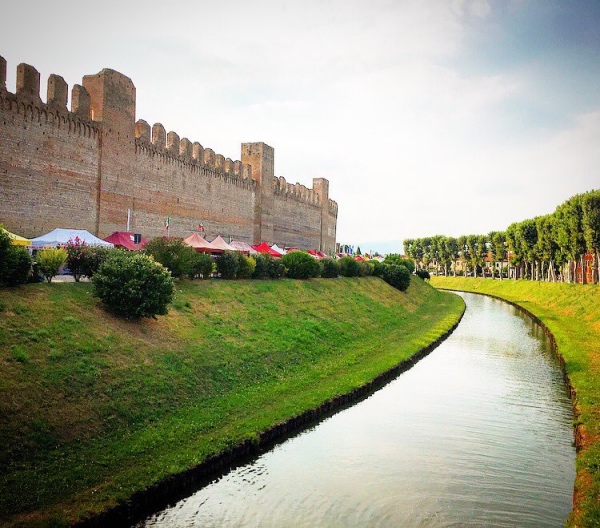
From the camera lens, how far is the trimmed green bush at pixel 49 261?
12773mm

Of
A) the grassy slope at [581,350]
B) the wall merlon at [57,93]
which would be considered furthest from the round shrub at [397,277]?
the wall merlon at [57,93]

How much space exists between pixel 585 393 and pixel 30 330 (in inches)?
490

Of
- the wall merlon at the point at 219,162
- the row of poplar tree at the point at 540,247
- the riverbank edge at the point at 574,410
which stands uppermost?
the wall merlon at the point at 219,162

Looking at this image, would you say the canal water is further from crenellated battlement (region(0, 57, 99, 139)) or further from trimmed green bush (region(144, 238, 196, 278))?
crenellated battlement (region(0, 57, 99, 139))

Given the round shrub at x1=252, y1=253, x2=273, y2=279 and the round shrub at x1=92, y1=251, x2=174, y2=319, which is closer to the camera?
the round shrub at x1=92, y1=251, x2=174, y2=319

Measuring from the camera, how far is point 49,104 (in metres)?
21.4

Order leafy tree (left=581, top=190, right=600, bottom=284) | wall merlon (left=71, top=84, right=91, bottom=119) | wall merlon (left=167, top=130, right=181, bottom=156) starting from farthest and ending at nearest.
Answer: leafy tree (left=581, top=190, right=600, bottom=284), wall merlon (left=167, top=130, right=181, bottom=156), wall merlon (left=71, top=84, right=91, bottom=119)

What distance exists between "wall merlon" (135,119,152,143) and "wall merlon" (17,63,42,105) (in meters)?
6.65

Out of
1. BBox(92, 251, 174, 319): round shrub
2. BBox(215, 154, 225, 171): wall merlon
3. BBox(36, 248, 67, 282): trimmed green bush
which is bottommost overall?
BBox(92, 251, 174, 319): round shrub

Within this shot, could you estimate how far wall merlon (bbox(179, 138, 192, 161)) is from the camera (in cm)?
3088

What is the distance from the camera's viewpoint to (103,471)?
7.44 metres

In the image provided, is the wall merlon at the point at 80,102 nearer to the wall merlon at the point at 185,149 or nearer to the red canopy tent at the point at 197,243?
the red canopy tent at the point at 197,243

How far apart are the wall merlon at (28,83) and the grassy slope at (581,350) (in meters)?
20.8

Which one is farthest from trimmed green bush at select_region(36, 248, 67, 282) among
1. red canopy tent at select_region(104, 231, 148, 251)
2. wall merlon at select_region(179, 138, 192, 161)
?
wall merlon at select_region(179, 138, 192, 161)
